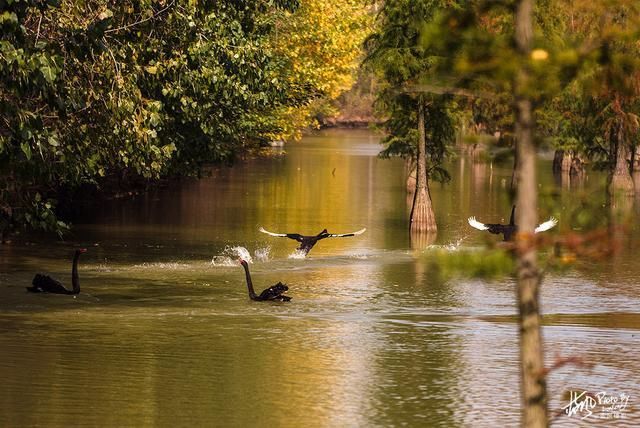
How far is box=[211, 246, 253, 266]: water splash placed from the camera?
4009cm

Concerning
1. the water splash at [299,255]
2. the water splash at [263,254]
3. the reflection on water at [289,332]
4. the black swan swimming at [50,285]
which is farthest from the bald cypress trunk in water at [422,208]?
the black swan swimming at [50,285]

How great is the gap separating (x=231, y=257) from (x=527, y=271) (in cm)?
3184

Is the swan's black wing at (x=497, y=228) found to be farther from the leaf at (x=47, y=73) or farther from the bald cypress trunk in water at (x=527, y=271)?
the bald cypress trunk in water at (x=527, y=271)

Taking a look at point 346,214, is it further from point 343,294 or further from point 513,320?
point 513,320

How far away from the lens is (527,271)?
10562mm

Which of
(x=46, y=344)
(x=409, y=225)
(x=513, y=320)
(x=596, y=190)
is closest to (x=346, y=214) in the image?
(x=409, y=225)

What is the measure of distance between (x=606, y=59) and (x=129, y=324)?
18.7 metres

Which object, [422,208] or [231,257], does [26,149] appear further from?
[422,208]

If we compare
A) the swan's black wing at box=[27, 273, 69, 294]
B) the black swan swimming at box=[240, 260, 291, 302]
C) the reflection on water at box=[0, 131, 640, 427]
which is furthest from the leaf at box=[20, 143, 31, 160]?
the black swan swimming at box=[240, 260, 291, 302]

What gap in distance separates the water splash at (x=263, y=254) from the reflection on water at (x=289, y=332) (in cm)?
9

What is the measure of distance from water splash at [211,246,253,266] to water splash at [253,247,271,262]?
0.99ft

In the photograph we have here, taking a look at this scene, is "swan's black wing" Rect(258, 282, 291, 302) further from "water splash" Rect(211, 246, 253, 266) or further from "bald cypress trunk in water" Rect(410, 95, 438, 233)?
"bald cypress trunk in water" Rect(410, 95, 438, 233)

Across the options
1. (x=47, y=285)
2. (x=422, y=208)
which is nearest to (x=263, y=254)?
(x=422, y=208)

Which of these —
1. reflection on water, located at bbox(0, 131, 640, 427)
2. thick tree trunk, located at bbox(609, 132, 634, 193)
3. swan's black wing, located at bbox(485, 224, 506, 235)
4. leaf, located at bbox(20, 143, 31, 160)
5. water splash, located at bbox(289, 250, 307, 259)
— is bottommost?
reflection on water, located at bbox(0, 131, 640, 427)
